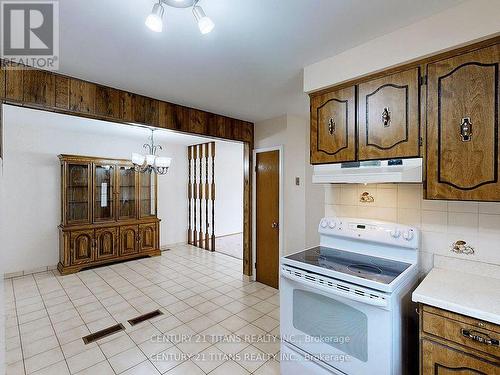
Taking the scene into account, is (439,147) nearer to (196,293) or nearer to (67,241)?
(196,293)

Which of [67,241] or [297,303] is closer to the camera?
[297,303]

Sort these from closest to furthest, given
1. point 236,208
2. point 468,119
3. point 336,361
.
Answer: point 468,119 → point 336,361 → point 236,208

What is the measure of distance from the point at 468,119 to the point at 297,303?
1.59 m

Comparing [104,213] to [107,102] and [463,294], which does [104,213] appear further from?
[463,294]

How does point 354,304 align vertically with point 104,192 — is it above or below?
below

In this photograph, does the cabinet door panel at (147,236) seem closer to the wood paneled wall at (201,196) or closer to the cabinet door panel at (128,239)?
the cabinet door panel at (128,239)

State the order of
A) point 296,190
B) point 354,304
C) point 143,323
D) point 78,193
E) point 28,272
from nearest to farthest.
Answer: point 354,304 < point 143,323 < point 296,190 < point 28,272 < point 78,193

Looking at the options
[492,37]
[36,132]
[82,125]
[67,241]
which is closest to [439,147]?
[492,37]

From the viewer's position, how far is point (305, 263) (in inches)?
71.1

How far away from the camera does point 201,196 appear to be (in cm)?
600

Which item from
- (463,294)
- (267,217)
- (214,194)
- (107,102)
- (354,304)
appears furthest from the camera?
(214,194)

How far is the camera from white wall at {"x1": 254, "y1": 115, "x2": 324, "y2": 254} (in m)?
3.47

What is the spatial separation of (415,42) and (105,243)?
507 cm

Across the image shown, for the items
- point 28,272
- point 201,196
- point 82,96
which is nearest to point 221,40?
point 82,96
